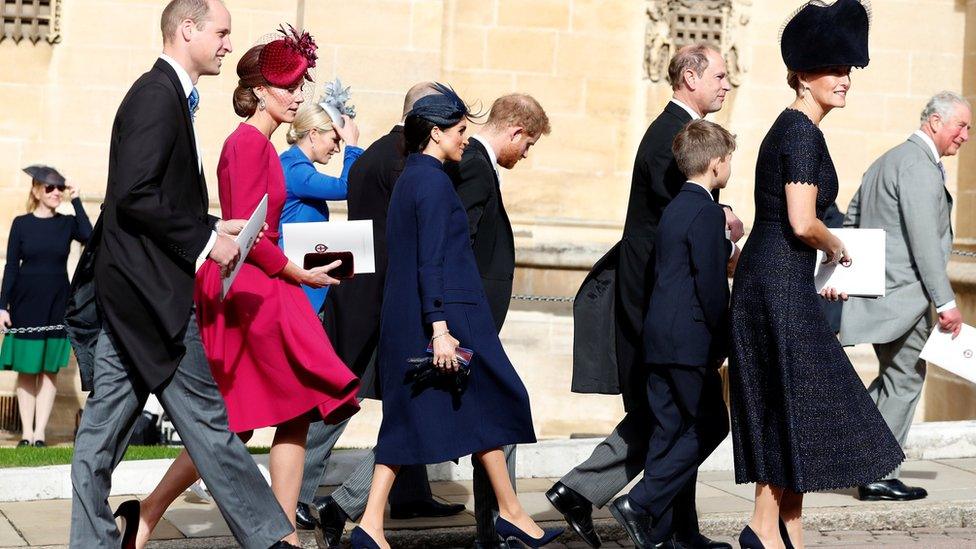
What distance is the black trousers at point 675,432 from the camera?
575cm

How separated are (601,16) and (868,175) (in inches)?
177

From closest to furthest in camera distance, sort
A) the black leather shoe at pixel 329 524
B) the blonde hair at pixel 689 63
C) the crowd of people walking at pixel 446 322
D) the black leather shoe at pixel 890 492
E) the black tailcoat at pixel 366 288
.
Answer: the crowd of people walking at pixel 446 322, the black leather shoe at pixel 329 524, the blonde hair at pixel 689 63, the black tailcoat at pixel 366 288, the black leather shoe at pixel 890 492

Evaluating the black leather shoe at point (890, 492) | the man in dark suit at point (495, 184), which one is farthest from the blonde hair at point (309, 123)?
the black leather shoe at point (890, 492)

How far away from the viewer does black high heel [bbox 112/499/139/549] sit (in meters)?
5.17

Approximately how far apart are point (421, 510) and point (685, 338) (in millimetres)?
1498

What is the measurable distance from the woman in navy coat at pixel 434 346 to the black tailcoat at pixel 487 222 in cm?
47

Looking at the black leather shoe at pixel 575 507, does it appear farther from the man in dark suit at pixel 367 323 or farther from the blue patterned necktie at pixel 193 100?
the blue patterned necktie at pixel 193 100

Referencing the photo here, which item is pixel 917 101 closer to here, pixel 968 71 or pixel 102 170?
pixel 968 71

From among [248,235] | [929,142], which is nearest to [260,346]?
[248,235]

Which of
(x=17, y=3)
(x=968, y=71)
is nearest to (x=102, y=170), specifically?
(x=17, y=3)

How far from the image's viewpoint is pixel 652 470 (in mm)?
5777

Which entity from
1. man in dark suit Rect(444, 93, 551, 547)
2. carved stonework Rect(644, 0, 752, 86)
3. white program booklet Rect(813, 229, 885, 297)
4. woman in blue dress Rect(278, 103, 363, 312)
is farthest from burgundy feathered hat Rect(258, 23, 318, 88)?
carved stonework Rect(644, 0, 752, 86)

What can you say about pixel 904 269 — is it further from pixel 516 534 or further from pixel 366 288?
pixel 516 534

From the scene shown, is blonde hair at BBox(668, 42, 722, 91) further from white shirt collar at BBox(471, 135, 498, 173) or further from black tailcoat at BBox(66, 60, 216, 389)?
black tailcoat at BBox(66, 60, 216, 389)
